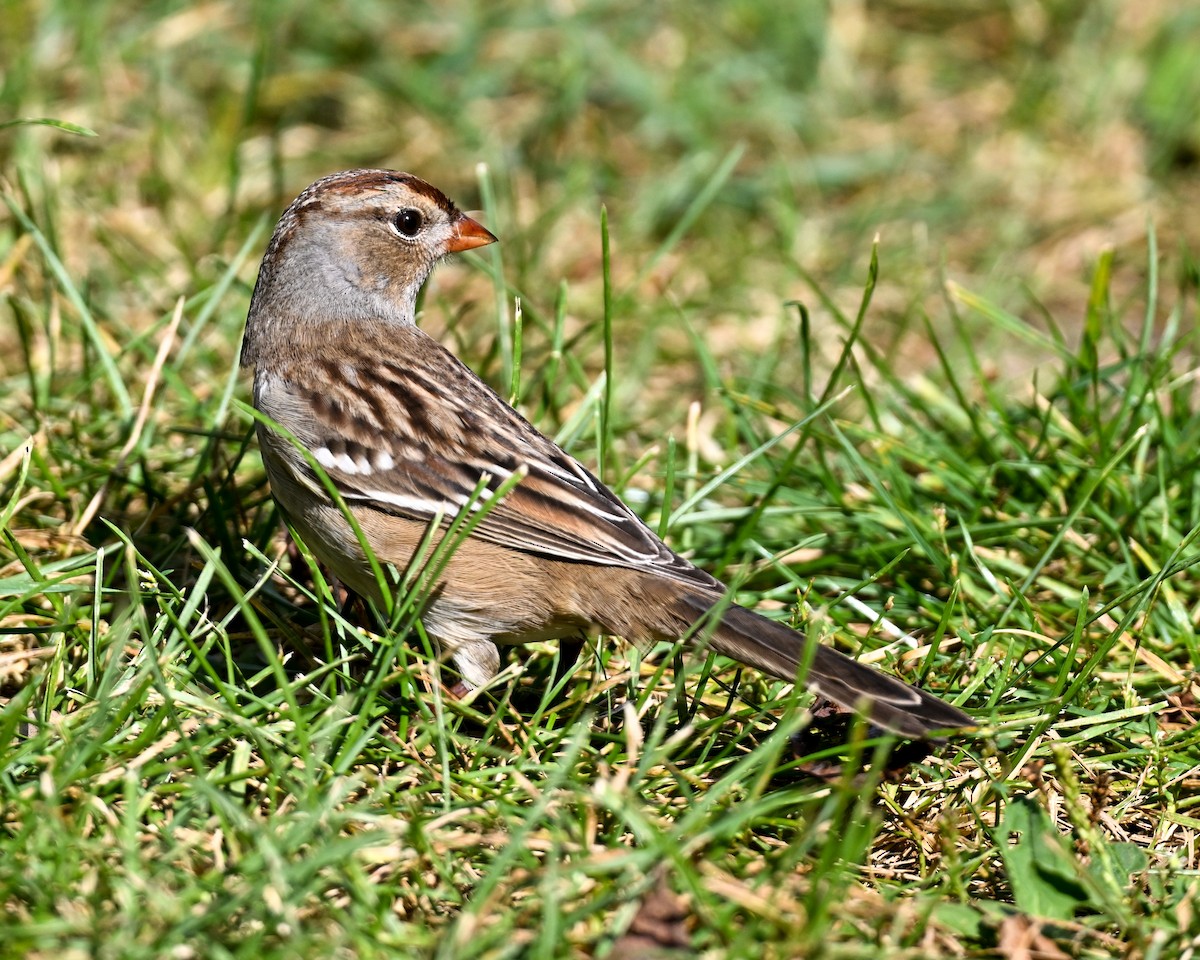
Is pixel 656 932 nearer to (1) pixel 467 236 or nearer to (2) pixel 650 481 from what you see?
(2) pixel 650 481

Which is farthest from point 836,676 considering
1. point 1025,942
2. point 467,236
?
point 467,236

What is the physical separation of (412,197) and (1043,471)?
2172 millimetres

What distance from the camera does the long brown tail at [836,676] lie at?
124 inches

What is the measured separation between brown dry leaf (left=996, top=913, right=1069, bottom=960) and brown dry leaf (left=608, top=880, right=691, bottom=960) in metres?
0.66

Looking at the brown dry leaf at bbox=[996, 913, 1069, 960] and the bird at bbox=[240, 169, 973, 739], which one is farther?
the bird at bbox=[240, 169, 973, 739]

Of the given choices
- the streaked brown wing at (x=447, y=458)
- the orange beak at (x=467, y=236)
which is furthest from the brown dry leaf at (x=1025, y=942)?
the orange beak at (x=467, y=236)

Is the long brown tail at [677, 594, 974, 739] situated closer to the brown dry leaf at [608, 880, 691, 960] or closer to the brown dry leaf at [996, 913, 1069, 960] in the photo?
the brown dry leaf at [996, 913, 1069, 960]

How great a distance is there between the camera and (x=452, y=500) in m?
3.78

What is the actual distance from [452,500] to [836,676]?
1.14 meters

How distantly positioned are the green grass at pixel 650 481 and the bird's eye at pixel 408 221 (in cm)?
37

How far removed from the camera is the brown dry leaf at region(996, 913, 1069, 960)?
2.90 meters

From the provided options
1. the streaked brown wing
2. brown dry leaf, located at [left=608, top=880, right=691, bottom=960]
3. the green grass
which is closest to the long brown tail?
the green grass

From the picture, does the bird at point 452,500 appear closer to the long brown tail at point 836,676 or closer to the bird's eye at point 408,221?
the long brown tail at point 836,676

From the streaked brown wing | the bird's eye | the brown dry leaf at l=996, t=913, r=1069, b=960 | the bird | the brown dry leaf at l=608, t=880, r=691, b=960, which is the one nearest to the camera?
the brown dry leaf at l=608, t=880, r=691, b=960
